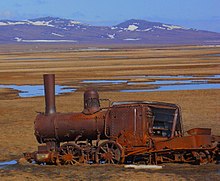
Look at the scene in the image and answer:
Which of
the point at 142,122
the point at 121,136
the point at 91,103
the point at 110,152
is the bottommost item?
the point at 110,152

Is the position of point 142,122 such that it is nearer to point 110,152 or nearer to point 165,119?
point 165,119

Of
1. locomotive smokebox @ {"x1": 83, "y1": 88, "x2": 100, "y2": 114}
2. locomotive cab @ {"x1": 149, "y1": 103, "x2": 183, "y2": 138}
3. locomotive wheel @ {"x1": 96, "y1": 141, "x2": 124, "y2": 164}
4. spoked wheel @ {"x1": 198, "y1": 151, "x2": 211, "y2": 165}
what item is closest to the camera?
spoked wheel @ {"x1": 198, "y1": 151, "x2": 211, "y2": 165}

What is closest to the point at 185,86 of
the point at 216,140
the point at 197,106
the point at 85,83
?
the point at 85,83

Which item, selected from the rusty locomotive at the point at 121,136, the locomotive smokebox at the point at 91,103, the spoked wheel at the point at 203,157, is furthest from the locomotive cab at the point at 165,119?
the locomotive smokebox at the point at 91,103

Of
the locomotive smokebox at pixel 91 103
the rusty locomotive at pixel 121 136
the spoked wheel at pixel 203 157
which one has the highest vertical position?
the locomotive smokebox at pixel 91 103

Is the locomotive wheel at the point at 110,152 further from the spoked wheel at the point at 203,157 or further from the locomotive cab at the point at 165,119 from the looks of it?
the spoked wheel at the point at 203,157

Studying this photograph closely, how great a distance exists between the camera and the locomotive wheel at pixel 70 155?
16969 mm

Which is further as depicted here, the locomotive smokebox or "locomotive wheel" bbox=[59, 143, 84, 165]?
the locomotive smokebox

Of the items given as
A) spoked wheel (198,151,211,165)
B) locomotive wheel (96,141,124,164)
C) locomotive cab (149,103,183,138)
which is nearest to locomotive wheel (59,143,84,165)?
locomotive wheel (96,141,124,164)

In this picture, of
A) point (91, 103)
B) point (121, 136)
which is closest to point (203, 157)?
point (121, 136)

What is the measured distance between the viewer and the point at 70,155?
668 inches

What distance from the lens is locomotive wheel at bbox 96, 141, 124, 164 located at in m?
16.5

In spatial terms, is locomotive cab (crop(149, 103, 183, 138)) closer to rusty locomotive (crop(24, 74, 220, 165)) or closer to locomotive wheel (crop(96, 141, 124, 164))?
rusty locomotive (crop(24, 74, 220, 165))

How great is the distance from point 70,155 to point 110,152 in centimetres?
120
